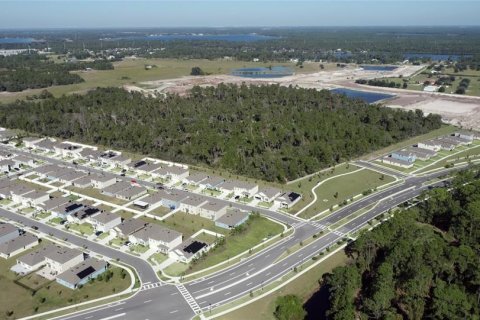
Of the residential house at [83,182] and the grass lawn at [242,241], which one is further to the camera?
the residential house at [83,182]

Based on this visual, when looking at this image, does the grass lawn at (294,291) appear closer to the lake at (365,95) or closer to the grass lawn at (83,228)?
the grass lawn at (83,228)

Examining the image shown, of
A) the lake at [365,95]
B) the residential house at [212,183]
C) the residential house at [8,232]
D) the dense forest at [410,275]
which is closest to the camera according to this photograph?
the dense forest at [410,275]

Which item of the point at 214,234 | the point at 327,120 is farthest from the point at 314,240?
the point at 327,120

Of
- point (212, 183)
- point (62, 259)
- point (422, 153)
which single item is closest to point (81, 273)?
point (62, 259)

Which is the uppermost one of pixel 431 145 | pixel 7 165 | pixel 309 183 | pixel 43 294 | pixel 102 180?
pixel 431 145

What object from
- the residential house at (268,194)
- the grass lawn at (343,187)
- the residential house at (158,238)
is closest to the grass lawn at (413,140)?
the grass lawn at (343,187)

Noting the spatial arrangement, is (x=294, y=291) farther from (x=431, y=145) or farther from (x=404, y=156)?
(x=431, y=145)

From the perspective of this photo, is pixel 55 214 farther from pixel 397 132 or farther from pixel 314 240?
pixel 397 132
